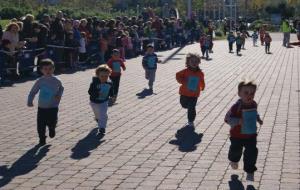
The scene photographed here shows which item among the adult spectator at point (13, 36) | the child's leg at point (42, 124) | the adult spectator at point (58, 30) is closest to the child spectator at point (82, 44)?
the adult spectator at point (58, 30)

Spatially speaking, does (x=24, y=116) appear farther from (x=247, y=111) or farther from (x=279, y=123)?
(x=247, y=111)

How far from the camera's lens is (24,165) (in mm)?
8039

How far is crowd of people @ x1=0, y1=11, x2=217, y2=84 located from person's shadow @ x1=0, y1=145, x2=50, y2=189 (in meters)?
9.02

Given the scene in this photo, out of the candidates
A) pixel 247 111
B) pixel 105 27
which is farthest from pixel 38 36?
pixel 247 111

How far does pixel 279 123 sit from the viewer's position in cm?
1080

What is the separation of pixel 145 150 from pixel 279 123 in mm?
3119

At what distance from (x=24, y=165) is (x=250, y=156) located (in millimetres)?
3005

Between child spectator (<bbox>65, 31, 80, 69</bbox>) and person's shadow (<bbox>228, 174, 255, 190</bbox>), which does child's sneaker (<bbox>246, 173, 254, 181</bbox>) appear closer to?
person's shadow (<bbox>228, 174, 255, 190</bbox>)

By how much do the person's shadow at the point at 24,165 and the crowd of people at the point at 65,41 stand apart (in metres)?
9.02

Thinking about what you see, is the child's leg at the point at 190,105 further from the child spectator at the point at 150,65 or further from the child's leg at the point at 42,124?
the child spectator at the point at 150,65

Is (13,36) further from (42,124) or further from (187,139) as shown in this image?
(187,139)

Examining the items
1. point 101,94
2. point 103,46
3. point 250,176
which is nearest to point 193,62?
point 101,94

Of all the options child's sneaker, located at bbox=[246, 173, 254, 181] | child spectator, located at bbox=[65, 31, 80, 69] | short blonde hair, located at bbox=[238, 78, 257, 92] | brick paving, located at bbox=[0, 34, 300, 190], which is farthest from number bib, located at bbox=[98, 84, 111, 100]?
child spectator, located at bbox=[65, 31, 80, 69]

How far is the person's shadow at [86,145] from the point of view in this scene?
858cm
